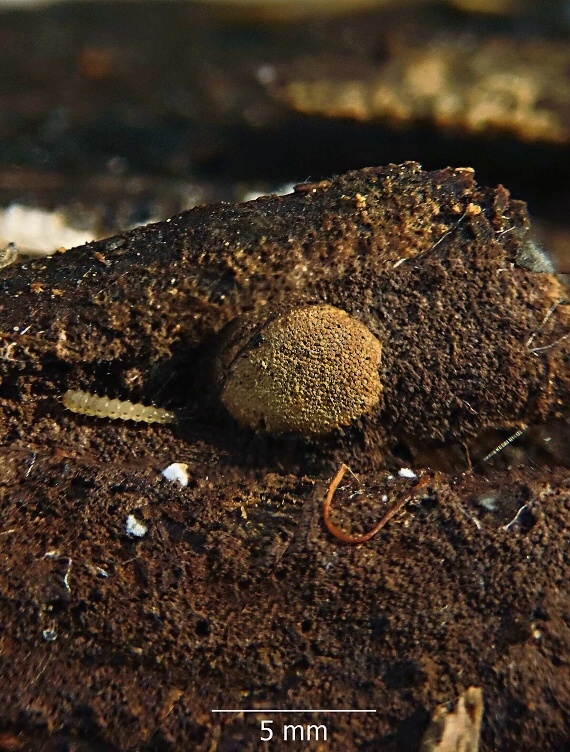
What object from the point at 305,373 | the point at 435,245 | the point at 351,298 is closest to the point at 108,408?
the point at 305,373

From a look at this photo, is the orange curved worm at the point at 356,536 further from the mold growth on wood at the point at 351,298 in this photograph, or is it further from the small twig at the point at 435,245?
the small twig at the point at 435,245

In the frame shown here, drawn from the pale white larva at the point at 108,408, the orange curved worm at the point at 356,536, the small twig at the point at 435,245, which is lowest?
the orange curved worm at the point at 356,536

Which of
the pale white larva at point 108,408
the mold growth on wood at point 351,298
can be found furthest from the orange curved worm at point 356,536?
the pale white larva at point 108,408

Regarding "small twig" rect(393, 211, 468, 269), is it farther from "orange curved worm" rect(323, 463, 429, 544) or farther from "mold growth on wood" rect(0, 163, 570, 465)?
"orange curved worm" rect(323, 463, 429, 544)

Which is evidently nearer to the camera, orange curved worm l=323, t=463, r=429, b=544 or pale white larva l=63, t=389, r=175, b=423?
orange curved worm l=323, t=463, r=429, b=544

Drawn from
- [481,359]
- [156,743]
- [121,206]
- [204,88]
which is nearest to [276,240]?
[481,359]

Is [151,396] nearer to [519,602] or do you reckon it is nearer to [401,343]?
[401,343]

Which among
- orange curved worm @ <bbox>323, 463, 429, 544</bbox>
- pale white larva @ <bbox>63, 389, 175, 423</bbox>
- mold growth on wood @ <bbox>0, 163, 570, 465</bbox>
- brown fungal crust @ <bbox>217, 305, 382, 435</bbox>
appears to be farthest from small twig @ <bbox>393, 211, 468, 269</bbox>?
pale white larva @ <bbox>63, 389, 175, 423</bbox>
